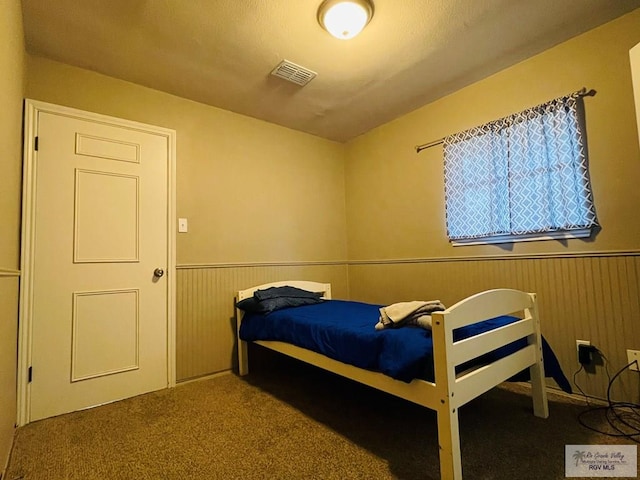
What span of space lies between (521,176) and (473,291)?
91 centimetres

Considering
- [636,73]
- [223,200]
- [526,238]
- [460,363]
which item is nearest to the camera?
[460,363]

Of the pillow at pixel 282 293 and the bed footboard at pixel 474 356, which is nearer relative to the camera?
the bed footboard at pixel 474 356

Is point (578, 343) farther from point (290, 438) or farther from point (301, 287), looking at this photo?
point (301, 287)

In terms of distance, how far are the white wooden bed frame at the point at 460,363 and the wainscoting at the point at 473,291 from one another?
16.1 inches

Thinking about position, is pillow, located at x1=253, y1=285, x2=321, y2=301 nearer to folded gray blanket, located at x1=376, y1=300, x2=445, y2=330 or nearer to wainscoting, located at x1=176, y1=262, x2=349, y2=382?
wainscoting, located at x1=176, y1=262, x2=349, y2=382

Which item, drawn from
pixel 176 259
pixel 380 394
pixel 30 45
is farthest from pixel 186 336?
pixel 30 45

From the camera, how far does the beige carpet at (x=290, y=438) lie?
4.59ft

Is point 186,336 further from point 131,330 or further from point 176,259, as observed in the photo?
point 176,259

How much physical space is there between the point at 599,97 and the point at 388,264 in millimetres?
1930

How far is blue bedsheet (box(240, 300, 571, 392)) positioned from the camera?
1.35 metres

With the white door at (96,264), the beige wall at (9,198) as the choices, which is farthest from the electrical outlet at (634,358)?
the beige wall at (9,198)

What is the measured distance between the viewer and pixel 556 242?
210cm

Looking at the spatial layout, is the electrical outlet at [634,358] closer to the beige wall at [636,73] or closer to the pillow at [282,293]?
the beige wall at [636,73]

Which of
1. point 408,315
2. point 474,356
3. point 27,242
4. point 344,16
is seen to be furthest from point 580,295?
point 27,242
